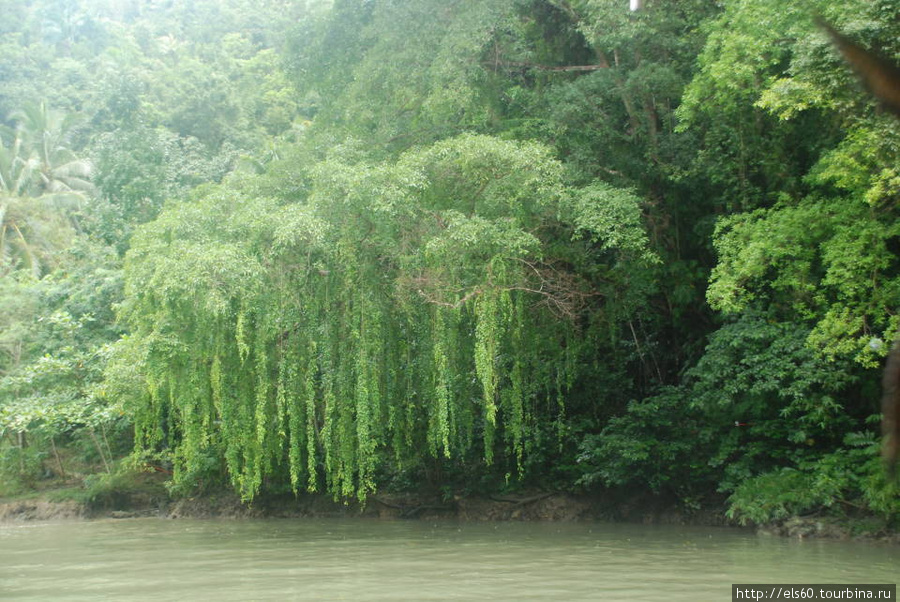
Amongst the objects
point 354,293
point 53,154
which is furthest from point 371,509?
point 53,154

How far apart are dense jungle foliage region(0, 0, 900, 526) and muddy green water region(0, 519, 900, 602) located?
1.02 meters

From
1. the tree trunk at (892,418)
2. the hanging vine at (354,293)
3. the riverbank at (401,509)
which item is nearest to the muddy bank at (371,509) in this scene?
the riverbank at (401,509)

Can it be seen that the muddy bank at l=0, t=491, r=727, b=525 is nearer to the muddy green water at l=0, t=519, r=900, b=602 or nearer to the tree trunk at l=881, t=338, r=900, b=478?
the muddy green water at l=0, t=519, r=900, b=602

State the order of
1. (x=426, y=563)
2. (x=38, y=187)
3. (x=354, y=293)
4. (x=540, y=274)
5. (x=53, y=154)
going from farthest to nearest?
1. (x=53, y=154)
2. (x=38, y=187)
3. (x=540, y=274)
4. (x=354, y=293)
5. (x=426, y=563)

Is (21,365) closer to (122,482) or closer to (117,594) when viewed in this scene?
(122,482)

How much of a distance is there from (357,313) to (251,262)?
1.49 metres

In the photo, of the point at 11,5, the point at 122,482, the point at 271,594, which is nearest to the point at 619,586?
the point at 271,594

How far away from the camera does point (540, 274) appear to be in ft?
40.3

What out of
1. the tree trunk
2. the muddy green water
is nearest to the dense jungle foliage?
the muddy green water

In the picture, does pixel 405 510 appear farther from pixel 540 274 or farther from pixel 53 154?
pixel 53 154

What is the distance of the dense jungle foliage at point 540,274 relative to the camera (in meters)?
10.8

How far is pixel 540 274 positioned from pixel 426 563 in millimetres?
4922

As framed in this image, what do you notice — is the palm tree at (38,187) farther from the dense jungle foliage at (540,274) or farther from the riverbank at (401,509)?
the dense jungle foliage at (540,274)

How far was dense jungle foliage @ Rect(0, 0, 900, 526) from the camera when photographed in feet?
35.3
